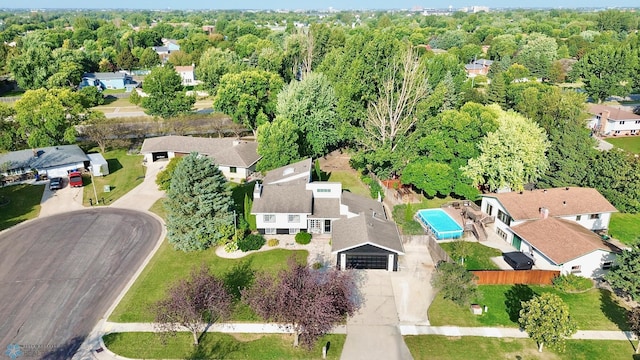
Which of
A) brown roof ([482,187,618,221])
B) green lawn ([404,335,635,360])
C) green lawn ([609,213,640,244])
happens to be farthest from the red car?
green lawn ([609,213,640,244])

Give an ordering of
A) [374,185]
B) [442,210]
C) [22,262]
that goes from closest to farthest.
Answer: [22,262]
[442,210]
[374,185]

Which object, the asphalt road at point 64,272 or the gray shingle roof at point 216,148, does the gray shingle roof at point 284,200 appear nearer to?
the asphalt road at point 64,272

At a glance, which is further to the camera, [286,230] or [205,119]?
[205,119]

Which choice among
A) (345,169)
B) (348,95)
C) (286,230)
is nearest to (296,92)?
(348,95)

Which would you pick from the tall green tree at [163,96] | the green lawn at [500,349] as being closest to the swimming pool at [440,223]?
the green lawn at [500,349]

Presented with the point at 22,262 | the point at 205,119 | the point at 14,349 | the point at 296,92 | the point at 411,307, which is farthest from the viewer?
the point at 205,119

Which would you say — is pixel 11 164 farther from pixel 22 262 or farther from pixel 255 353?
pixel 255 353
